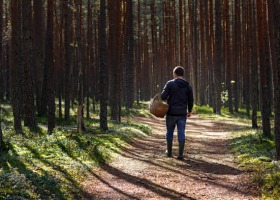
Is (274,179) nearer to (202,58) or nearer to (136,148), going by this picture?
(136,148)

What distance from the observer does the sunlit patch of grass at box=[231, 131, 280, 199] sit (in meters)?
6.12

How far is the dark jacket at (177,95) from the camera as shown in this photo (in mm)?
9500

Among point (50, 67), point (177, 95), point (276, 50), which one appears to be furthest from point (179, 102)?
point (50, 67)

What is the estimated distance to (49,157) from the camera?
865 cm

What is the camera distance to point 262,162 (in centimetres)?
841

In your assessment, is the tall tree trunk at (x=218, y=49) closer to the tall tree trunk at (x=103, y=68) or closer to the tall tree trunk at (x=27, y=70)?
the tall tree trunk at (x=103, y=68)

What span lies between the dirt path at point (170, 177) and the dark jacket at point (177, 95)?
135 centimetres

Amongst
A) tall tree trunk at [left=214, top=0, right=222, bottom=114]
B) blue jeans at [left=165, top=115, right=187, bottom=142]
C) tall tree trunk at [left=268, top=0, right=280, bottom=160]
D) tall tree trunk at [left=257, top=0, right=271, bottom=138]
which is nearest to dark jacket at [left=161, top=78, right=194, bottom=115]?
blue jeans at [left=165, top=115, right=187, bottom=142]

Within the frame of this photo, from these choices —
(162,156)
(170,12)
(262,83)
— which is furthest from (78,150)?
(170,12)

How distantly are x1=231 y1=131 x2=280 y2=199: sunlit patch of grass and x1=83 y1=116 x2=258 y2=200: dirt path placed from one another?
26 cm

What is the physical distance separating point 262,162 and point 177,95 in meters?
2.75

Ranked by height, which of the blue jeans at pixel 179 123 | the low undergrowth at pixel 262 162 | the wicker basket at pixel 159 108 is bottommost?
the low undergrowth at pixel 262 162

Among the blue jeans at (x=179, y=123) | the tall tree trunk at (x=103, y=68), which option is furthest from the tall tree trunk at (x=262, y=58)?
the tall tree trunk at (x=103, y=68)

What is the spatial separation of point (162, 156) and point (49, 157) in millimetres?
3211
